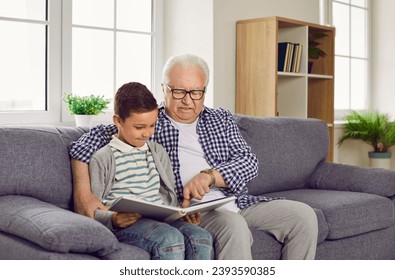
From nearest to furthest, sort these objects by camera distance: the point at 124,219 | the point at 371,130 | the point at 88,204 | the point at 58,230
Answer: the point at 58,230, the point at 124,219, the point at 88,204, the point at 371,130

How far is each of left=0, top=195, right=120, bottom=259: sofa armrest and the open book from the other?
0.31 feet

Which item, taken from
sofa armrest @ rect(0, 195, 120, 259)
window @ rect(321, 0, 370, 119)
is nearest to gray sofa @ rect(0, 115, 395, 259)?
sofa armrest @ rect(0, 195, 120, 259)

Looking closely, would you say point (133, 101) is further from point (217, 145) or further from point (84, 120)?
point (84, 120)

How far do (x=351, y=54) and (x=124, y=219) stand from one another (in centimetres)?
457

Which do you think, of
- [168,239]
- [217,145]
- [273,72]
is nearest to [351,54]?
[273,72]

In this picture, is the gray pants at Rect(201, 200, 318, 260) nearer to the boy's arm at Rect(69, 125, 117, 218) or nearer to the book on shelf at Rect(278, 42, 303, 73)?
the boy's arm at Rect(69, 125, 117, 218)

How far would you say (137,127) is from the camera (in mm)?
2213

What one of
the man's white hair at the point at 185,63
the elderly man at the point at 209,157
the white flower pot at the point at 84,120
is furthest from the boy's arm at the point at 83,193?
the white flower pot at the point at 84,120

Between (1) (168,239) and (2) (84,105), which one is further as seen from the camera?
(2) (84,105)

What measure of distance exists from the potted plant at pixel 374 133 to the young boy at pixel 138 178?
3.65m

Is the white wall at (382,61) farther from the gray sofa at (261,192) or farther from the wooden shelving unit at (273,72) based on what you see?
the gray sofa at (261,192)

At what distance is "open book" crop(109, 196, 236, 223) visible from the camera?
189 centimetres

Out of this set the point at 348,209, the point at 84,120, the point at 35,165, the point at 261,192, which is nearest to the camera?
the point at 35,165
